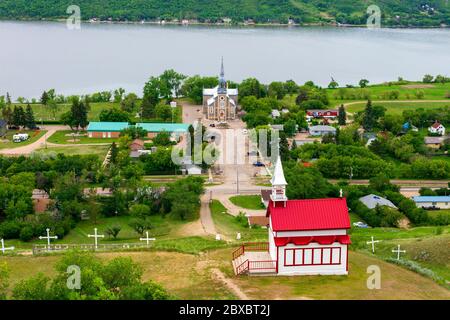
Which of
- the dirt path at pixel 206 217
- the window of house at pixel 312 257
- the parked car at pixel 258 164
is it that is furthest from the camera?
the parked car at pixel 258 164

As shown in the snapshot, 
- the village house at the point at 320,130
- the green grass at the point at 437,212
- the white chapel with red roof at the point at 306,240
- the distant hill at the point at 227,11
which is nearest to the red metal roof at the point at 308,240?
the white chapel with red roof at the point at 306,240

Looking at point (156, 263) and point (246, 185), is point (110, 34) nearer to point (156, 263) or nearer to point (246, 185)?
point (246, 185)

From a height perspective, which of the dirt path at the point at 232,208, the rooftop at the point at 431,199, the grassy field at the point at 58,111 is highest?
the grassy field at the point at 58,111

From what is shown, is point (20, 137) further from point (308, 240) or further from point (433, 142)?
point (308, 240)

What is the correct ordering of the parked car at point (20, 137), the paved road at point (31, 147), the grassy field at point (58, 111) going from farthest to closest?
the grassy field at point (58, 111)
the parked car at point (20, 137)
the paved road at point (31, 147)

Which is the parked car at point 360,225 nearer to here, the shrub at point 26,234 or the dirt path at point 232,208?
the dirt path at point 232,208

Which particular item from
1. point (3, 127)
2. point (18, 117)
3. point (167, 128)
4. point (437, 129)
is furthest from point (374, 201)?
point (18, 117)
